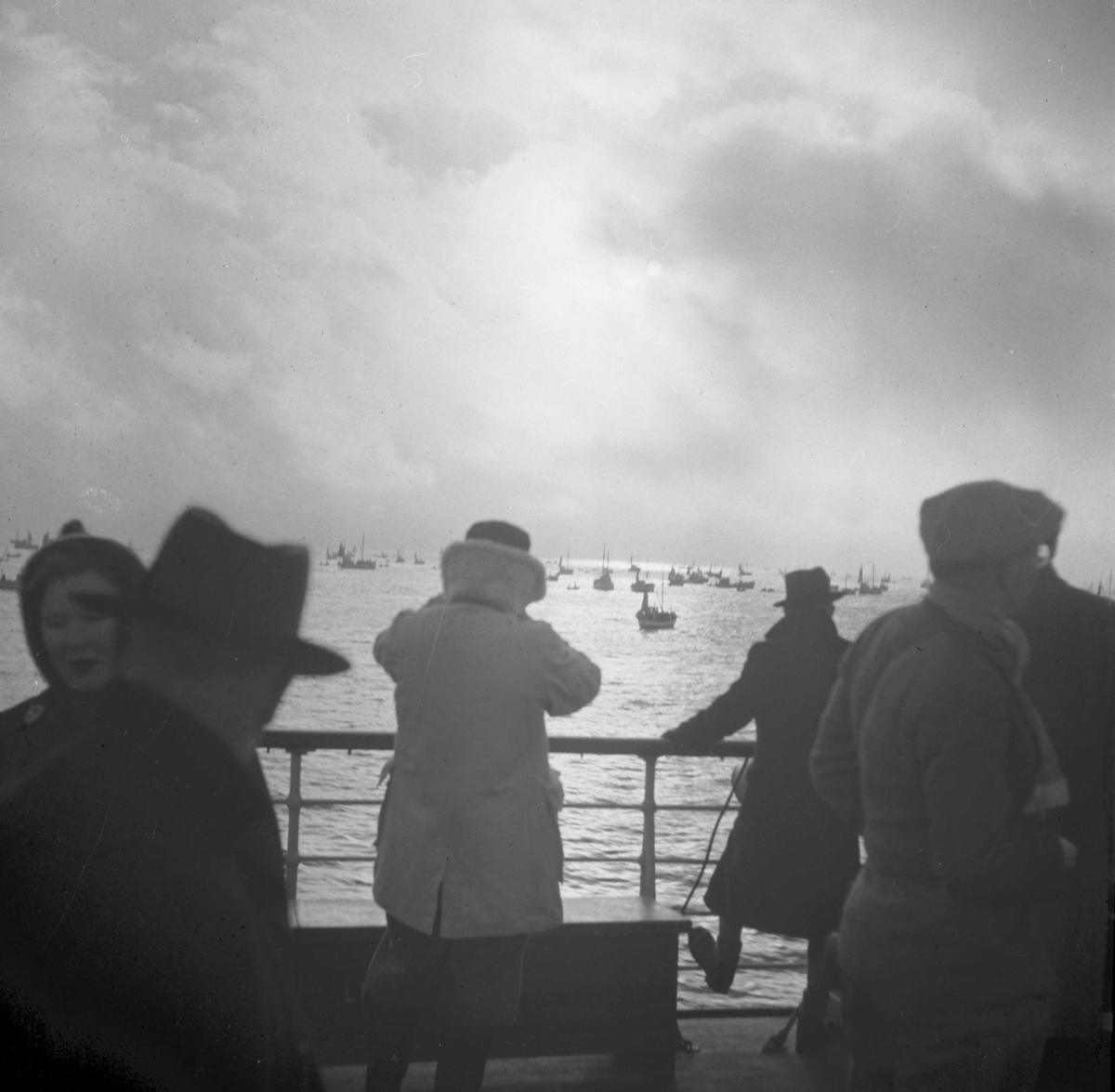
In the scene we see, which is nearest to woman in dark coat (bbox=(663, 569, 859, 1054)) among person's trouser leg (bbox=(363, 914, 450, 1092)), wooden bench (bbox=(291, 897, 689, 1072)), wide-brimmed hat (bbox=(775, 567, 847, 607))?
wide-brimmed hat (bbox=(775, 567, 847, 607))

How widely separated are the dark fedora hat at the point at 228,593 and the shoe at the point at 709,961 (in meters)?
0.79

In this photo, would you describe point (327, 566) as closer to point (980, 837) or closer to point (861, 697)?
point (861, 697)

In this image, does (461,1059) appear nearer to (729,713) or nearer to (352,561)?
(729,713)

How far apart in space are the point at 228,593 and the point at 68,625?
0.56 feet

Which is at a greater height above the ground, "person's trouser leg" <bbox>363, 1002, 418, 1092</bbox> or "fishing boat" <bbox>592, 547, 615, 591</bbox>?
"fishing boat" <bbox>592, 547, 615, 591</bbox>

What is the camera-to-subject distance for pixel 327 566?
3.18ft

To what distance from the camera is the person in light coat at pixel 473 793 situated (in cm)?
112

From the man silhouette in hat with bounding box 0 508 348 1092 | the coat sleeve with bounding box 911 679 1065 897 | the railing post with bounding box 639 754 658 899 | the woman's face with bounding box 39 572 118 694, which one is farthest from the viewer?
the railing post with bounding box 639 754 658 899

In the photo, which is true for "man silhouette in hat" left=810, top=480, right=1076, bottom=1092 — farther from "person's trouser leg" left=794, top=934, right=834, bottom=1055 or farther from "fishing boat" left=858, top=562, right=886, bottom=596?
"person's trouser leg" left=794, top=934, right=834, bottom=1055

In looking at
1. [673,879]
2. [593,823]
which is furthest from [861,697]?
[593,823]

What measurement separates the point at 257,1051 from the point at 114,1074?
0.18 metres

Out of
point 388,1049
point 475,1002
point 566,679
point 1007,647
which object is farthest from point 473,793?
point 1007,647

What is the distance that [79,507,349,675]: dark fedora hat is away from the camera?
831 mm

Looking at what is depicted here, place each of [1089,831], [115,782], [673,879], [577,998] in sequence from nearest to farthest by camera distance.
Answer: [115,782]
[1089,831]
[577,998]
[673,879]
